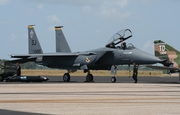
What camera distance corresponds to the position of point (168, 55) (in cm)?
3506

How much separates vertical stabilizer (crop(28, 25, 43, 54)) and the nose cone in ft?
37.0

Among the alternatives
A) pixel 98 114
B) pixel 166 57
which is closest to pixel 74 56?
pixel 166 57

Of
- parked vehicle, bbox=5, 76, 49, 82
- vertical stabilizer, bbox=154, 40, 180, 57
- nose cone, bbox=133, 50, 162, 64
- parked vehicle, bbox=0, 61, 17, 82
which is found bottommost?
parked vehicle, bbox=5, 76, 49, 82

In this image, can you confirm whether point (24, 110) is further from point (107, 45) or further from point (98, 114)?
point (107, 45)

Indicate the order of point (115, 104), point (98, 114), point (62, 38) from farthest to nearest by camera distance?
point (62, 38) → point (115, 104) → point (98, 114)

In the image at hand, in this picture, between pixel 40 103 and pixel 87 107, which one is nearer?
pixel 87 107

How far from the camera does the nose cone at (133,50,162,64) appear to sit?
95.9 feet

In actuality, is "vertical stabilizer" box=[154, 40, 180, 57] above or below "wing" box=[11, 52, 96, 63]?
above

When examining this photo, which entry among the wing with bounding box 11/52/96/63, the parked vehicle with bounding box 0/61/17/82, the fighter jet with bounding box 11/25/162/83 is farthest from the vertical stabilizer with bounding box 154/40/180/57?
the parked vehicle with bounding box 0/61/17/82

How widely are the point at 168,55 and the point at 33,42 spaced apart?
11.4m

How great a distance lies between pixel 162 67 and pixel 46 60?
8.60 m

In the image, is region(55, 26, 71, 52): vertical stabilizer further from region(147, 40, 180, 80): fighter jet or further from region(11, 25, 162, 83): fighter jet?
region(147, 40, 180, 80): fighter jet

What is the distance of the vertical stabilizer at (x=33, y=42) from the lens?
38312mm

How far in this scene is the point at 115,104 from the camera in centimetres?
1279
